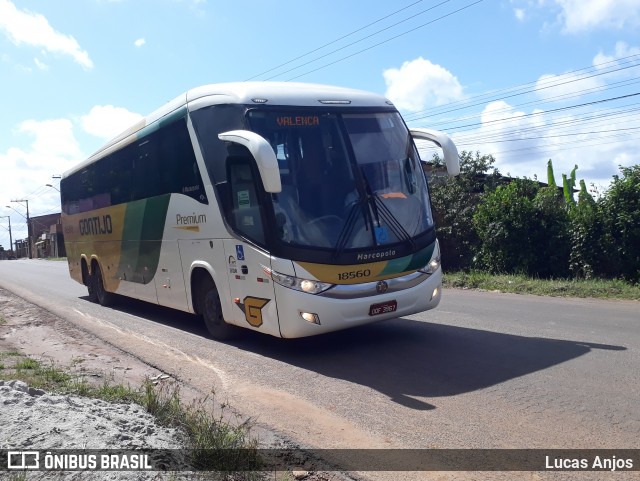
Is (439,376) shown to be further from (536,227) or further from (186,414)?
(536,227)

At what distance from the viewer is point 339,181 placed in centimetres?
808

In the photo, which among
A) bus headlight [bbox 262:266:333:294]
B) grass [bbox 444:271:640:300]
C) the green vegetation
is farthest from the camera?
the green vegetation

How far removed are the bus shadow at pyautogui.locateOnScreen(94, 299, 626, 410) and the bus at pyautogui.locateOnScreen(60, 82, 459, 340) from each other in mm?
507

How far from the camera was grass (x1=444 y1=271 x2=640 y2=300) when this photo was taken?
13453mm

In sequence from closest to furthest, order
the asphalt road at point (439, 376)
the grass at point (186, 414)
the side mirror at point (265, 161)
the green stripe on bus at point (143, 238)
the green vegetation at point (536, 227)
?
the grass at point (186, 414) → the asphalt road at point (439, 376) → the side mirror at point (265, 161) → the green stripe on bus at point (143, 238) → the green vegetation at point (536, 227)

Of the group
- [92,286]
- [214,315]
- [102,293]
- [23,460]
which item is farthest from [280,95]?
[92,286]

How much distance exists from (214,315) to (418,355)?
10.9 ft

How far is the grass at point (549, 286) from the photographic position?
13453 millimetres

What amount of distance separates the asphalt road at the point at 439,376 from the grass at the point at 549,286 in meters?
1.69

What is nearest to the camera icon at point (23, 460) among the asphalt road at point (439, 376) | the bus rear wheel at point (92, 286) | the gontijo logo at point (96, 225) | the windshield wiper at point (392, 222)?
the asphalt road at point (439, 376)

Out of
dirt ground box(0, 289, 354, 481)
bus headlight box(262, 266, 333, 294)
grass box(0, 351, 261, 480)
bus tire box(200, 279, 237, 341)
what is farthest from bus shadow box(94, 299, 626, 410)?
grass box(0, 351, 261, 480)

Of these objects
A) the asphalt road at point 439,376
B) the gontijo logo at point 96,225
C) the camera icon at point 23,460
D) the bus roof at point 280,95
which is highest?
the bus roof at point 280,95

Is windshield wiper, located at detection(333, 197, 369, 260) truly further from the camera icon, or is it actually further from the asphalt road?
the camera icon

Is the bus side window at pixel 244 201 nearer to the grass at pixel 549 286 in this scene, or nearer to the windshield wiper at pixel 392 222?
the windshield wiper at pixel 392 222
